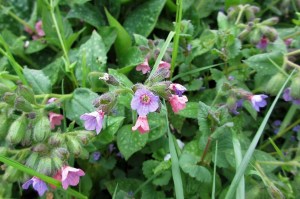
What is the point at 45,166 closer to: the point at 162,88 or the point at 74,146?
the point at 74,146

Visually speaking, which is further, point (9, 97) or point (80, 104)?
point (80, 104)

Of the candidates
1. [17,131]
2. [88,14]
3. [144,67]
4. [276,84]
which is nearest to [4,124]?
[17,131]

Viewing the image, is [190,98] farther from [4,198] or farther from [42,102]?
[4,198]

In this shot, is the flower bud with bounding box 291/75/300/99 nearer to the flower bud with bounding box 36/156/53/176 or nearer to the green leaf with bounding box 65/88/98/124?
the green leaf with bounding box 65/88/98/124

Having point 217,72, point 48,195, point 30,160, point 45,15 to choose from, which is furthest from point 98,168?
point 45,15

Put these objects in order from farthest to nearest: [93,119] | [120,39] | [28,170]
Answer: [120,39] → [93,119] → [28,170]

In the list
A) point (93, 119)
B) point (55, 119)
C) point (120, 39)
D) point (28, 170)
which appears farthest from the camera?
point (120, 39)

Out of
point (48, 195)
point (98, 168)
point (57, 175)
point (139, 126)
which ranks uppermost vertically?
point (139, 126)
